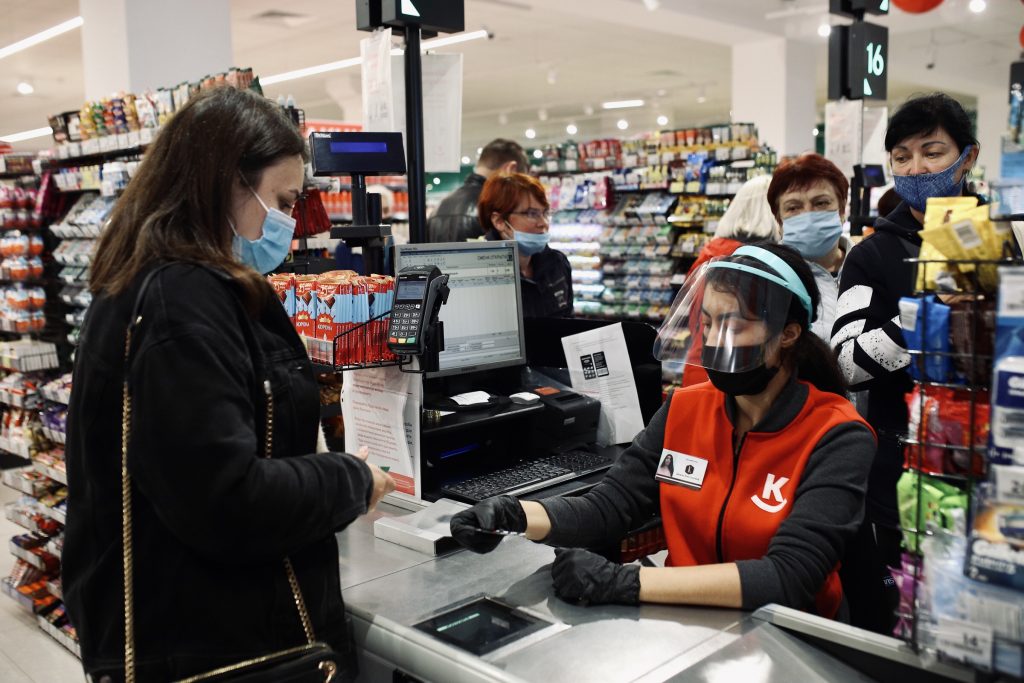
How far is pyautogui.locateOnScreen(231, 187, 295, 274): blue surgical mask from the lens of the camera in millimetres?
1617

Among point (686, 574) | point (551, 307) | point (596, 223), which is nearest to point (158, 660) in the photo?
point (686, 574)

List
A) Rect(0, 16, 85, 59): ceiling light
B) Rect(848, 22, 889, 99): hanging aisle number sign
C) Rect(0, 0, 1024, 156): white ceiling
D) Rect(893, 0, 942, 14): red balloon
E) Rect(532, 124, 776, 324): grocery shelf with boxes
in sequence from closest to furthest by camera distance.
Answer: Rect(848, 22, 889, 99): hanging aisle number sign → Rect(893, 0, 942, 14): red balloon → Rect(532, 124, 776, 324): grocery shelf with boxes → Rect(0, 16, 85, 59): ceiling light → Rect(0, 0, 1024, 156): white ceiling

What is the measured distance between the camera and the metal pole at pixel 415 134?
3.05 m

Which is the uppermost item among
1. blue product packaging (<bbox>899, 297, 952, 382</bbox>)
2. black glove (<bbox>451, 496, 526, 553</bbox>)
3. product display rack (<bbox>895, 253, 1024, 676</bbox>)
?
blue product packaging (<bbox>899, 297, 952, 382</bbox>)

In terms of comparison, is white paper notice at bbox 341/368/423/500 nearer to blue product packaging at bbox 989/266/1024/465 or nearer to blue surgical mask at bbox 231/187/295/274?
blue surgical mask at bbox 231/187/295/274

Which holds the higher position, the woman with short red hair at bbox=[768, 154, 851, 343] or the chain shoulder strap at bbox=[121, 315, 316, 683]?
the woman with short red hair at bbox=[768, 154, 851, 343]

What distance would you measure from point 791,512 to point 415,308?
102 centimetres

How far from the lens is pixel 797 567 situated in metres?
1.74

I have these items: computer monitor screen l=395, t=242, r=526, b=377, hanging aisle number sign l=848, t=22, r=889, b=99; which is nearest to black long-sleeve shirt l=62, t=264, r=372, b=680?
computer monitor screen l=395, t=242, r=526, b=377

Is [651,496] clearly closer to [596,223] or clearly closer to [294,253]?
[294,253]

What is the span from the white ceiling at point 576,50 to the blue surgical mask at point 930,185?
7923 mm

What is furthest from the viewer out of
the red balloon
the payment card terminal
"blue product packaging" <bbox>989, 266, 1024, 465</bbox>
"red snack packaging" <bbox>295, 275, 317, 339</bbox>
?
the red balloon

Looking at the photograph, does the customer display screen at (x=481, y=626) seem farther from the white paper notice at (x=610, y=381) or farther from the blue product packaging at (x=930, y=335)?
the white paper notice at (x=610, y=381)

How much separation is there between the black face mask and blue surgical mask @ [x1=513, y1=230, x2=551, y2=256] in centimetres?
189
